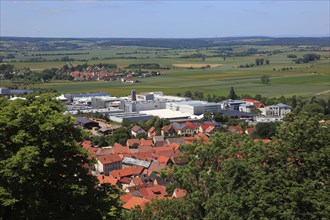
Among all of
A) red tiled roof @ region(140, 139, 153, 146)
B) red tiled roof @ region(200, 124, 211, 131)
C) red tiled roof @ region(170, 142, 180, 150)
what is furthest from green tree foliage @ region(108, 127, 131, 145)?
red tiled roof @ region(200, 124, 211, 131)

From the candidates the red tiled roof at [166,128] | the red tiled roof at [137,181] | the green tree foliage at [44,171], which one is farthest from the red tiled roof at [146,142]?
the green tree foliage at [44,171]

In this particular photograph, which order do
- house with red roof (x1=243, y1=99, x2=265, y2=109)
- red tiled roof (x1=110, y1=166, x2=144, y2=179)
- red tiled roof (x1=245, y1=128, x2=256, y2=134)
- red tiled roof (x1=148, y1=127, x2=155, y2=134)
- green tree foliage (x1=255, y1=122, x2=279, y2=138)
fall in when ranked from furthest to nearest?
house with red roof (x1=243, y1=99, x2=265, y2=109), red tiled roof (x1=148, y1=127, x2=155, y2=134), red tiled roof (x1=245, y1=128, x2=256, y2=134), green tree foliage (x1=255, y1=122, x2=279, y2=138), red tiled roof (x1=110, y1=166, x2=144, y2=179)

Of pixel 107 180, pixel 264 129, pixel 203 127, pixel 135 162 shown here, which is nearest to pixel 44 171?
pixel 107 180

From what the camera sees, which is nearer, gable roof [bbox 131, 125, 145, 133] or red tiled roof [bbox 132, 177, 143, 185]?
red tiled roof [bbox 132, 177, 143, 185]

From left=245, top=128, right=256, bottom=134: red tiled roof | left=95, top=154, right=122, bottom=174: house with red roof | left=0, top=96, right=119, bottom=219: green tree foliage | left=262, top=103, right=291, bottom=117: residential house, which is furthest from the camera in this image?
left=262, top=103, right=291, bottom=117: residential house

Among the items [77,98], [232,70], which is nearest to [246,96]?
[77,98]

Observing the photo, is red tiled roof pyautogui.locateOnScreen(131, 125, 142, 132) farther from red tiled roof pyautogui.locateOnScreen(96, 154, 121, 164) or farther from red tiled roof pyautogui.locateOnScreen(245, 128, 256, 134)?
red tiled roof pyautogui.locateOnScreen(96, 154, 121, 164)

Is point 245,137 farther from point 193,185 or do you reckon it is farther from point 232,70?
point 232,70
